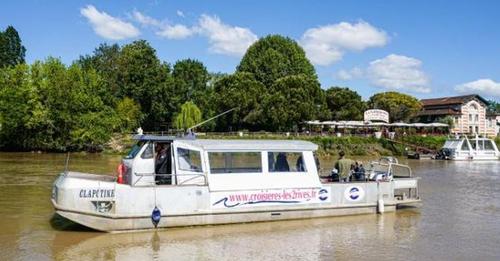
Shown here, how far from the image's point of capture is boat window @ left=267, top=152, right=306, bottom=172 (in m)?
17.7

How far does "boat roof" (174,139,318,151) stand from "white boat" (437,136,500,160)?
45623mm

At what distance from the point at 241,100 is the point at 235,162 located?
Answer: 5816cm

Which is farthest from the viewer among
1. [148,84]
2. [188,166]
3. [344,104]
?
[344,104]

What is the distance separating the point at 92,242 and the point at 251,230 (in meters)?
4.84

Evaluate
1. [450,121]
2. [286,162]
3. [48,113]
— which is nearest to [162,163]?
[286,162]

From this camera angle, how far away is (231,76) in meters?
79.6

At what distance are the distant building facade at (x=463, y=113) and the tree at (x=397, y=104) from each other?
333 cm

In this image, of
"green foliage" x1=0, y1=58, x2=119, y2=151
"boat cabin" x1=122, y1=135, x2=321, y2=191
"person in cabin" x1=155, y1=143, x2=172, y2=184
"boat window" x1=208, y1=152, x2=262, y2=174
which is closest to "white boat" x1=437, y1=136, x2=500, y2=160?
"green foliage" x1=0, y1=58, x2=119, y2=151

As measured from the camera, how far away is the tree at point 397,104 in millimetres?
101125

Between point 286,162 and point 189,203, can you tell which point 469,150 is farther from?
point 189,203

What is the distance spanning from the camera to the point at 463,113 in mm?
104562

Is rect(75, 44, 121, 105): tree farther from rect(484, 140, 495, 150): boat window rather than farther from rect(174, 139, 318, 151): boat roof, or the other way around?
rect(174, 139, 318, 151): boat roof

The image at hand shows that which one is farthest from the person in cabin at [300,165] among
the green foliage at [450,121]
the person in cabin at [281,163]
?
the green foliage at [450,121]

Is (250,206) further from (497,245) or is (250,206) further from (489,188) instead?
(489,188)
